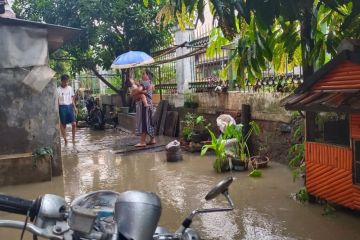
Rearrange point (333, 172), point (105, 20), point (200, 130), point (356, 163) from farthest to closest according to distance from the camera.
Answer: point (105, 20) < point (200, 130) < point (333, 172) < point (356, 163)

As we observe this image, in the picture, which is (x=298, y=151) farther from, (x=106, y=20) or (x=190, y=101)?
(x=106, y=20)

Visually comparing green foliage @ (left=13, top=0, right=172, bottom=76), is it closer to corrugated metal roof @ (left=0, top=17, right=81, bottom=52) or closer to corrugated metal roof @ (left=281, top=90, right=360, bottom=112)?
corrugated metal roof @ (left=0, top=17, right=81, bottom=52)

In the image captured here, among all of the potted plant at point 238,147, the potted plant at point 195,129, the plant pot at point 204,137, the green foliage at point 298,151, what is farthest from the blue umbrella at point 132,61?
the green foliage at point 298,151

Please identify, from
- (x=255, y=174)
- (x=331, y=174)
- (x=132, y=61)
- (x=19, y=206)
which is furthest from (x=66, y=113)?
(x=19, y=206)

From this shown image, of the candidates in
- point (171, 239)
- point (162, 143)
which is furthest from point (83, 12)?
point (171, 239)

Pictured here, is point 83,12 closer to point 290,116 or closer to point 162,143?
point 162,143

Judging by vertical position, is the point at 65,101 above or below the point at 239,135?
above

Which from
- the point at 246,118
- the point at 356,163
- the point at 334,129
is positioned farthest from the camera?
the point at 246,118

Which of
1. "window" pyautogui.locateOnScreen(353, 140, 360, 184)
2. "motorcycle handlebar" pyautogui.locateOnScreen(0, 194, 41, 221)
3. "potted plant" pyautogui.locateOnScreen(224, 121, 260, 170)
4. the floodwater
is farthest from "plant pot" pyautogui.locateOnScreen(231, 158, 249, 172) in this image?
"motorcycle handlebar" pyautogui.locateOnScreen(0, 194, 41, 221)

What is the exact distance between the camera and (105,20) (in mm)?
12398

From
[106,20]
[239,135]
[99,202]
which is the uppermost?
[106,20]

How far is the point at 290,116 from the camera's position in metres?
6.95

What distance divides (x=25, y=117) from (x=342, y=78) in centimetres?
510

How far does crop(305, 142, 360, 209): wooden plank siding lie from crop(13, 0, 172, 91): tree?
859 centimetres
